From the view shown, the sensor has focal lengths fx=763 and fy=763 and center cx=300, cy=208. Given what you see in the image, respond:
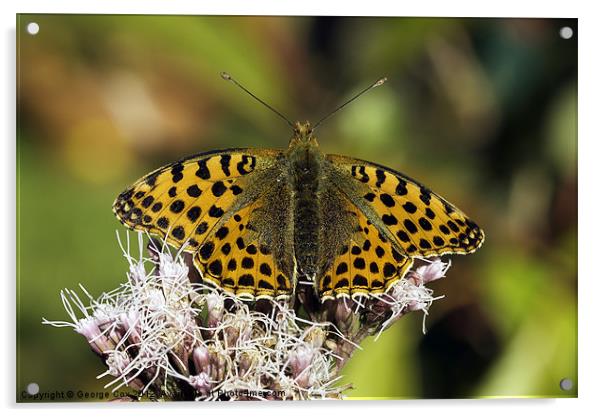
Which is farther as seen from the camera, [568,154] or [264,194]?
[568,154]

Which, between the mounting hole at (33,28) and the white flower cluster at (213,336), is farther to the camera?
the mounting hole at (33,28)

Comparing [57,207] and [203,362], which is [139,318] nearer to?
[203,362]

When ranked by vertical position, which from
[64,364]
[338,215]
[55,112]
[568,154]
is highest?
[55,112]

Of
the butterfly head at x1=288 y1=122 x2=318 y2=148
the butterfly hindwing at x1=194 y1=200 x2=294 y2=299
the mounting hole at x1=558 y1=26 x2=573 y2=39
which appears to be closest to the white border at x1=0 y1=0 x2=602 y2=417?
the mounting hole at x1=558 y1=26 x2=573 y2=39

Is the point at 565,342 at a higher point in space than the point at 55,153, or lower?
lower

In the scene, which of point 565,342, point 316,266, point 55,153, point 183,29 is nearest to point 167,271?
point 316,266
